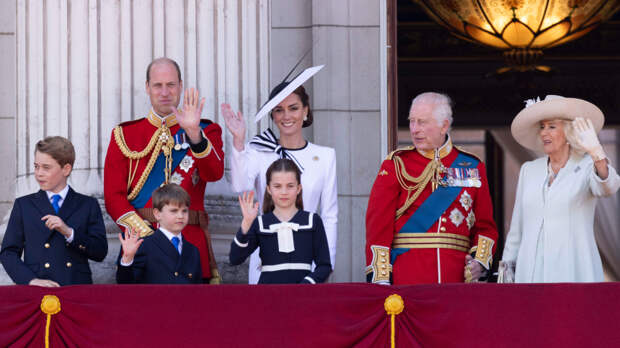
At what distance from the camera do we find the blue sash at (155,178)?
21.1ft

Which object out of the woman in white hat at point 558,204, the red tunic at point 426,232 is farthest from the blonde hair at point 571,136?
→ the red tunic at point 426,232

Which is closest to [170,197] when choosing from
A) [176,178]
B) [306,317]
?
[176,178]

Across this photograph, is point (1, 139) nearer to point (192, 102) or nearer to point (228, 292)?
point (192, 102)

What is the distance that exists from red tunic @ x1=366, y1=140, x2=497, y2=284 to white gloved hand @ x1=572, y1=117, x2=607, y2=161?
0.67 meters

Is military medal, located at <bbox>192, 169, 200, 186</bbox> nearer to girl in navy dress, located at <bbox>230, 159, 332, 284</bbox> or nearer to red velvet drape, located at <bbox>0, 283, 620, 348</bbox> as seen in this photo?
girl in navy dress, located at <bbox>230, 159, 332, 284</bbox>

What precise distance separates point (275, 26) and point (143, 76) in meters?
0.88

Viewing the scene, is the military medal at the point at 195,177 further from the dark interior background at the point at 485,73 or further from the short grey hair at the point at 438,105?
the dark interior background at the point at 485,73

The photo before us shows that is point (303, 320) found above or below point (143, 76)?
below

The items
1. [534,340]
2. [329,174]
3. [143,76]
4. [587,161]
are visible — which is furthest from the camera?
[143,76]

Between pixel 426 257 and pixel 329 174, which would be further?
pixel 329 174

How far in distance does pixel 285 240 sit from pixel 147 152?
3.25 ft

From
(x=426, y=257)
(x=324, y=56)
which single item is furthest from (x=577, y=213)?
(x=324, y=56)

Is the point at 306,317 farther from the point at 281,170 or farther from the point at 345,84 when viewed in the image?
the point at 345,84

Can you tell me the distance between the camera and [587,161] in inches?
234
